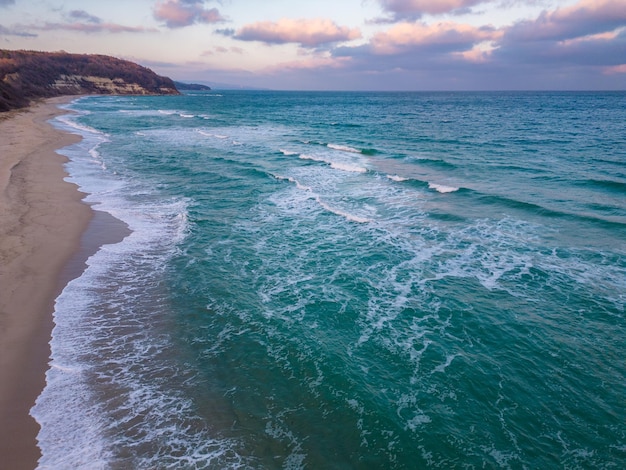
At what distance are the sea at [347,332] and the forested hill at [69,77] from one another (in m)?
65.7

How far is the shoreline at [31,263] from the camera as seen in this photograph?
8.09m

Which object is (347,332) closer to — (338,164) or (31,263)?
(31,263)

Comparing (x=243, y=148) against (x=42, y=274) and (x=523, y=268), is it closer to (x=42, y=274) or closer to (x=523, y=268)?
(x=42, y=274)

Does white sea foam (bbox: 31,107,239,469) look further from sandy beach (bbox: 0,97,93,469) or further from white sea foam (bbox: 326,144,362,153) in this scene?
white sea foam (bbox: 326,144,362,153)

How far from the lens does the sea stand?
7750mm

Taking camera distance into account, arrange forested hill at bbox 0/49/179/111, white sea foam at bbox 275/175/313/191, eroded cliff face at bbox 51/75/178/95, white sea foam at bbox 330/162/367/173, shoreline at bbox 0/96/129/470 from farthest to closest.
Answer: eroded cliff face at bbox 51/75/178/95, forested hill at bbox 0/49/179/111, white sea foam at bbox 330/162/367/173, white sea foam at bbox 275/175/313/191, shoreline at bbox 0/96/129/470

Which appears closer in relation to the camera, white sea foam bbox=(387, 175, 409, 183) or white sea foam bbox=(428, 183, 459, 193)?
white sea foam bbox=(428, 183, 459, 193)

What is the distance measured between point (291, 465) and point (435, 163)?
2918 centimetres

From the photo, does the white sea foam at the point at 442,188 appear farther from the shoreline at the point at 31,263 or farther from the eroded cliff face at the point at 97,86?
the eroded cliff face at the point at 97,86

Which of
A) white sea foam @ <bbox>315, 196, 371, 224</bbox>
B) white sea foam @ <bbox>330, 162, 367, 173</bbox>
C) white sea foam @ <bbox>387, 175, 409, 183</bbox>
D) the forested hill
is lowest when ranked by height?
white sea foam @ <bbox>315, 196, 371, 224</bbox>

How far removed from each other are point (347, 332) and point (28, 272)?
36.2ft

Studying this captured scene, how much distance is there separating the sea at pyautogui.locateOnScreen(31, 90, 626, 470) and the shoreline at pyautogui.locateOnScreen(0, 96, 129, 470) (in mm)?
→ 381

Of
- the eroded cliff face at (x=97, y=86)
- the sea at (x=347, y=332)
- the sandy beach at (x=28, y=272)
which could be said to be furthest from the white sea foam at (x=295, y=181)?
the eroded cliff face at (x=97, y=86)

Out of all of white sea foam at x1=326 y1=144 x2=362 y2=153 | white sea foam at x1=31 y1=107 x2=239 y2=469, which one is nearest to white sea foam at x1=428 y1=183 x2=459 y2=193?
white sea foam at x1=326 y1=144 x2=362 y2=153
